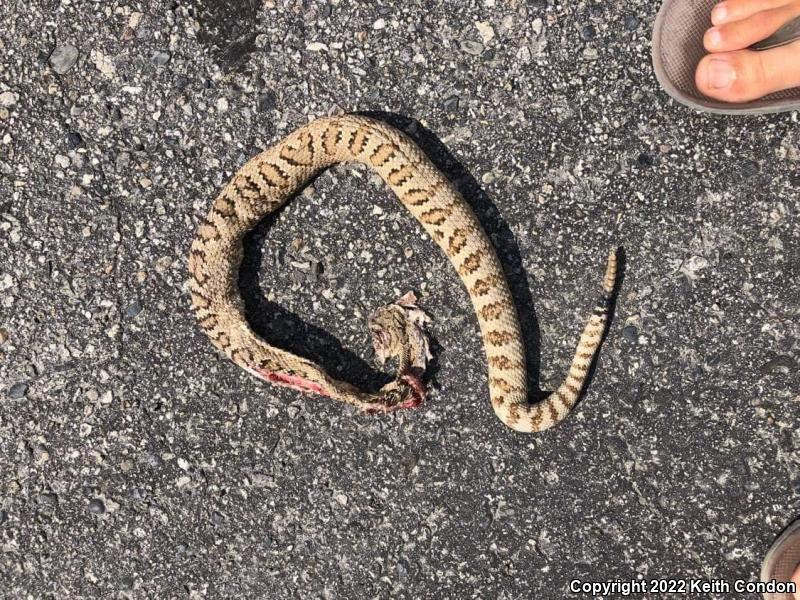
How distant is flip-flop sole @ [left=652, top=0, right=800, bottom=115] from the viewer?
3648mm

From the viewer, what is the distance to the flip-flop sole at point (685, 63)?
12.0 feet

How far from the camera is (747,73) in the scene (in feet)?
12.1

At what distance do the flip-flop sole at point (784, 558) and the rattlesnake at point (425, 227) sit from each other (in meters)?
1.37

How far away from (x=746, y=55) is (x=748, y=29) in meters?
0.14

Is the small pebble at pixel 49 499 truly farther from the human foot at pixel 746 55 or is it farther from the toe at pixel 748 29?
the toe at pixel 748 29

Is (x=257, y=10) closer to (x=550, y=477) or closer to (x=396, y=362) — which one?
(x=396, y=362)

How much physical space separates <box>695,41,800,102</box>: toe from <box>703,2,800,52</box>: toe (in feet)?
0.18

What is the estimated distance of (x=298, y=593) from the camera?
378 centimetres

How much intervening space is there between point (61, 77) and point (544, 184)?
112 inches

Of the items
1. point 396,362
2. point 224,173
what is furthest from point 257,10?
point 396,362

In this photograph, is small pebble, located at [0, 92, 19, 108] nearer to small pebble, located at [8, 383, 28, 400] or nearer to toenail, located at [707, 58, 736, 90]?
small pebble, located at [8, 383, 28, 400]

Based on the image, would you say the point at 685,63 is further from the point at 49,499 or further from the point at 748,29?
the point at 49,499

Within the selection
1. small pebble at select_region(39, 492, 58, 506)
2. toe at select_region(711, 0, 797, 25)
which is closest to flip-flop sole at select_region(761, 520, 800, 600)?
toe at select_region(711, 0, 797, 25)

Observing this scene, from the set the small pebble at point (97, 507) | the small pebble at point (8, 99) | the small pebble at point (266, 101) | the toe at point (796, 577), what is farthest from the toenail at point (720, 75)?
the small pebble at point (97, 507)
